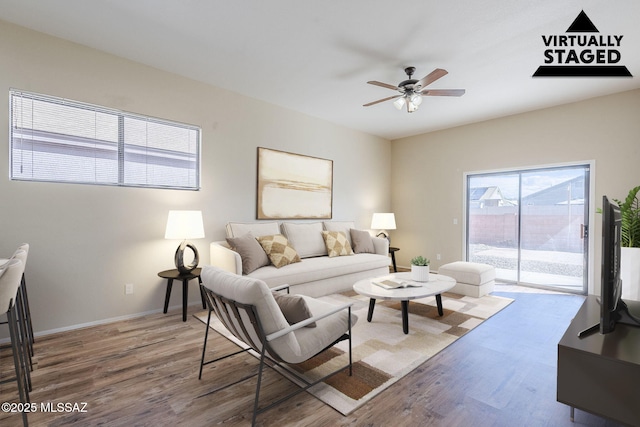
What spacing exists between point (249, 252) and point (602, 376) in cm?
320

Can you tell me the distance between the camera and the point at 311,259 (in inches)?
179

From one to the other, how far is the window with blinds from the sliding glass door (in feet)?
16.3

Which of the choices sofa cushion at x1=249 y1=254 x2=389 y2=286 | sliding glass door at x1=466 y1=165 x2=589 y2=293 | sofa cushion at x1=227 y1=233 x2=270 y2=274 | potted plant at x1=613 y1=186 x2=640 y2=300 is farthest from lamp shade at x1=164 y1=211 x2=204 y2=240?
potted plant at x1=613 y1=186 x2=640 y2=300

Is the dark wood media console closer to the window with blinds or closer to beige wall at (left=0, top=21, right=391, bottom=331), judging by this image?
beige wall at (left=0, top=21, right=391, bottom=331)

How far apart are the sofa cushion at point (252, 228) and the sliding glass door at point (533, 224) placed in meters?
3.75

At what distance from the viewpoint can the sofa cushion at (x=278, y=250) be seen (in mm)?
3910

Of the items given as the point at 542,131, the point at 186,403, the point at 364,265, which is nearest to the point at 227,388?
the point at 186,403

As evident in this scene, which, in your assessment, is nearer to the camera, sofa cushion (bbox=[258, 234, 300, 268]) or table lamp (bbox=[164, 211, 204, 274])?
table lamp (bbox=[164, 211, 204, 274])

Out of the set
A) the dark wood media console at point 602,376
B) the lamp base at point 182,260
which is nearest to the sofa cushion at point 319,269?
the lamp base at point 182,260

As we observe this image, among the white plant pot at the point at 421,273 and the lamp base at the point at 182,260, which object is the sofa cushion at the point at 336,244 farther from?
the lamp base at the point at 182,260

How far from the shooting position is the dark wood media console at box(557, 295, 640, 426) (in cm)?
134

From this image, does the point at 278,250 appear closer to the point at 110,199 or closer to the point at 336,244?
the point at 336,244

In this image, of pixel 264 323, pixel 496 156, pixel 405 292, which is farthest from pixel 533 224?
pixel 264 323

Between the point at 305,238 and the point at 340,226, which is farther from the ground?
the point at 340,226
